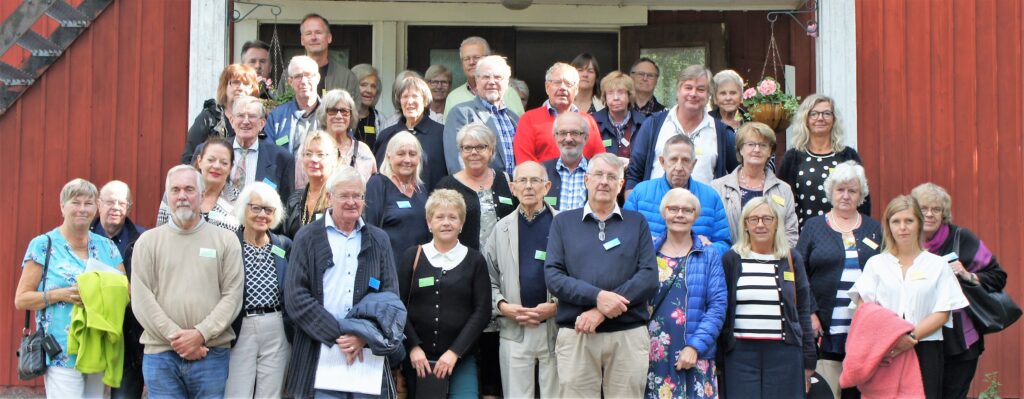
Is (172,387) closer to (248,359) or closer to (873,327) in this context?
(248,359)

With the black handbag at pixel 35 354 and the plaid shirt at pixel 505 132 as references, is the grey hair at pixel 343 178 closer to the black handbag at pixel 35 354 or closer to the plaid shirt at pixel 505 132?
the plaid shirt at pixel 505 132

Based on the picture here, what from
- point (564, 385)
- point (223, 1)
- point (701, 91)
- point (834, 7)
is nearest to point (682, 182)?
point (701, 91)

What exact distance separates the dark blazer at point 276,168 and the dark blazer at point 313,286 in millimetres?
856

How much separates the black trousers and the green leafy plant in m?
1.71

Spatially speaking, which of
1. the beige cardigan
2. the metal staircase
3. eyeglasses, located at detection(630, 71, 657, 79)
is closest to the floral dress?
the beige cardigan

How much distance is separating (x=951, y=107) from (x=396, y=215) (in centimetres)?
437

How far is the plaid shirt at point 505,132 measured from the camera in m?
7.48

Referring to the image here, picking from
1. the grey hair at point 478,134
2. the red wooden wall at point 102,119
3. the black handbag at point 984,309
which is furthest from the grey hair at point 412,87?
the black handbag at point 984,309

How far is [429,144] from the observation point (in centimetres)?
755

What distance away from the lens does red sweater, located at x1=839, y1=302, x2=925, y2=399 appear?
6.34 m

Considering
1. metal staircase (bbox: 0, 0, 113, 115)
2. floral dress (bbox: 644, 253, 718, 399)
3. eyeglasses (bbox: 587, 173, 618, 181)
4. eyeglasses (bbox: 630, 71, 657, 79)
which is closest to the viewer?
floral dress (bbox: 644, 253, 718, 399)

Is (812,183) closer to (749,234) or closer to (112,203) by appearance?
(749,234)

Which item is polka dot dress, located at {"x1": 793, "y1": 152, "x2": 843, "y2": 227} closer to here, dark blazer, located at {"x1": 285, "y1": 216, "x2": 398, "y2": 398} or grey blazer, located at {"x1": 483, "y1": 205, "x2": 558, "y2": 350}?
grey blazer, located at {"x1": 483, "y1": 205, "x2": 558, "y2": 350}

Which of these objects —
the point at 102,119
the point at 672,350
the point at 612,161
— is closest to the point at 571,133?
the point at 612,161
